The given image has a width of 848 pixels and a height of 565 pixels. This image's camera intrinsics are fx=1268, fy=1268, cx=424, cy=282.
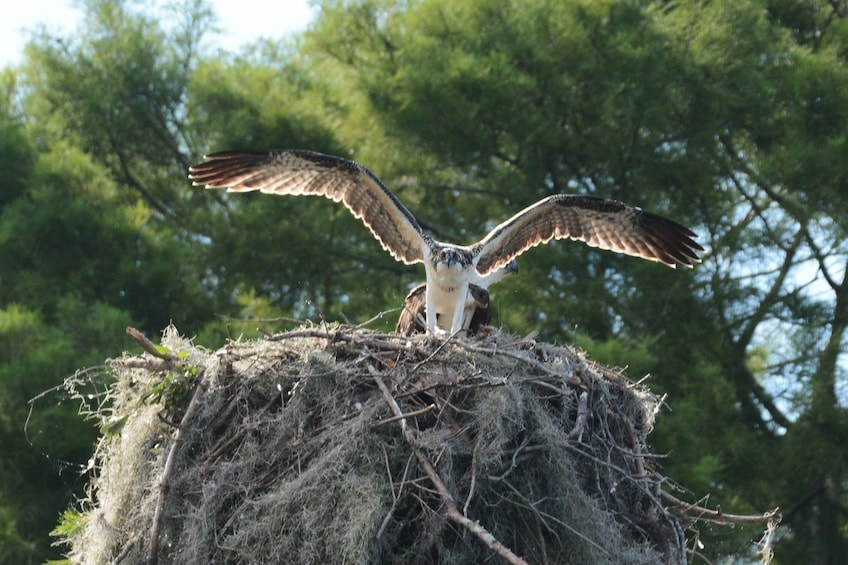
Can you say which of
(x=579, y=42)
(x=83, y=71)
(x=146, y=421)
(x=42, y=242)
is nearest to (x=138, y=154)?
(x=83, y=71)

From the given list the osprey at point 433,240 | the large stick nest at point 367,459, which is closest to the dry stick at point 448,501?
the large stick nest at point 367,459

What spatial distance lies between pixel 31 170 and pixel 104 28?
270 centimetres

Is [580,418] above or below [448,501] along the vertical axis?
above

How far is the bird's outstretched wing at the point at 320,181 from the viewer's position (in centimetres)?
675

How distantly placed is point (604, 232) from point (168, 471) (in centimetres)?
344

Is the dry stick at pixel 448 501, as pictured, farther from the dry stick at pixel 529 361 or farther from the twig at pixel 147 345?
the twig at pixel 147 345

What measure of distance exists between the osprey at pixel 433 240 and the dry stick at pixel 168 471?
6.48 ft

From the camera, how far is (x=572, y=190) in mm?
11125

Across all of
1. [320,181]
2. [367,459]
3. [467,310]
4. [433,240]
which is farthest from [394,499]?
[320,181]

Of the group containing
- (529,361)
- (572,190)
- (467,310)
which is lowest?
(529,361)

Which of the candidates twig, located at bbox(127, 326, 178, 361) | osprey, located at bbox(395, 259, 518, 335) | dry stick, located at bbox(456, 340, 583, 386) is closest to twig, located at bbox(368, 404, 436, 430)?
dry stick, located at bbox(456, 340, 583, 386)

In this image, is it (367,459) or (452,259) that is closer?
(367,459)

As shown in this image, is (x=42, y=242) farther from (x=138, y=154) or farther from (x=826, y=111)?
(x=826, y=111)

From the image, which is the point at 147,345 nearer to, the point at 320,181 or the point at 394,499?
the point at 394,499
